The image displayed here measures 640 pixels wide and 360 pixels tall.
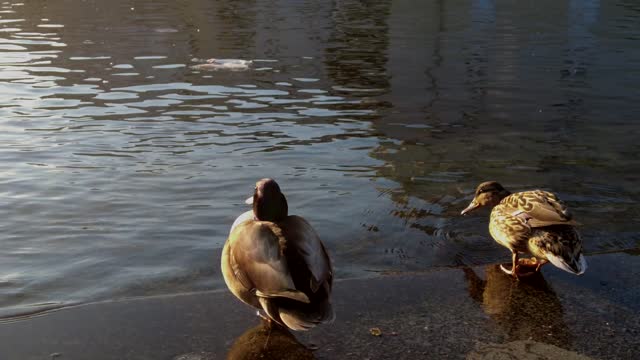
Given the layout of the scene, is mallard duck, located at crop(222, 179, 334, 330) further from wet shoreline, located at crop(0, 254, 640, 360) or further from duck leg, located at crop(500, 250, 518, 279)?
duck leg, located at crop(500, 250, 518, 279)

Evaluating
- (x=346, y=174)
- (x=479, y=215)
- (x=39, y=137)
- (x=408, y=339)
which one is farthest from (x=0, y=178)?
(x=408, y=339)

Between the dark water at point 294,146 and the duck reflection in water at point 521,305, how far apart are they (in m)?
0.62

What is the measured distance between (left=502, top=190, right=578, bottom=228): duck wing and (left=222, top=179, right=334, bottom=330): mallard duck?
5.13 feet

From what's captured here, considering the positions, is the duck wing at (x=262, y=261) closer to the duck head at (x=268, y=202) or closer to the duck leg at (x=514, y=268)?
the duck head at (x=268, y=202)

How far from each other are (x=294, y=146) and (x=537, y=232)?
13.4 feet

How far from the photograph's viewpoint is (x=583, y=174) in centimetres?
710

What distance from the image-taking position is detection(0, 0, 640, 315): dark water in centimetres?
523

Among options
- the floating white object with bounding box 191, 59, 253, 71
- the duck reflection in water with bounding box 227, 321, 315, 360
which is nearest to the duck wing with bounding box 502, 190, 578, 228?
the duck reflection in water with bounding box 227, 321, 315, 360

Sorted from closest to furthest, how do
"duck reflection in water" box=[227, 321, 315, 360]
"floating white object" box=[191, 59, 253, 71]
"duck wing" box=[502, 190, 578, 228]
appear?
"duck reflection in water" box=[227, 321, 315, 360] → "duck wing" box=[502, 190, 578, 228] → "floating white object" box=[191, 59, 253, 71]

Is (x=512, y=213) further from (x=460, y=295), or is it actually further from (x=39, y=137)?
(x=39, y=137)

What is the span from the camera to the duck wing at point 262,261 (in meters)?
3.20

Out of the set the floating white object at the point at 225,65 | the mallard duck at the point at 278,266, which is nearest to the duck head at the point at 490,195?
the mallard duck at the point at 278,266

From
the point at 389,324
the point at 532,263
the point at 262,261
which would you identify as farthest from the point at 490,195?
the point at 262,261

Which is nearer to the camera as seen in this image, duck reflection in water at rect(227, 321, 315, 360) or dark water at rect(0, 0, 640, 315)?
duck reflection in water at rect(227, 321, 315, 360)
